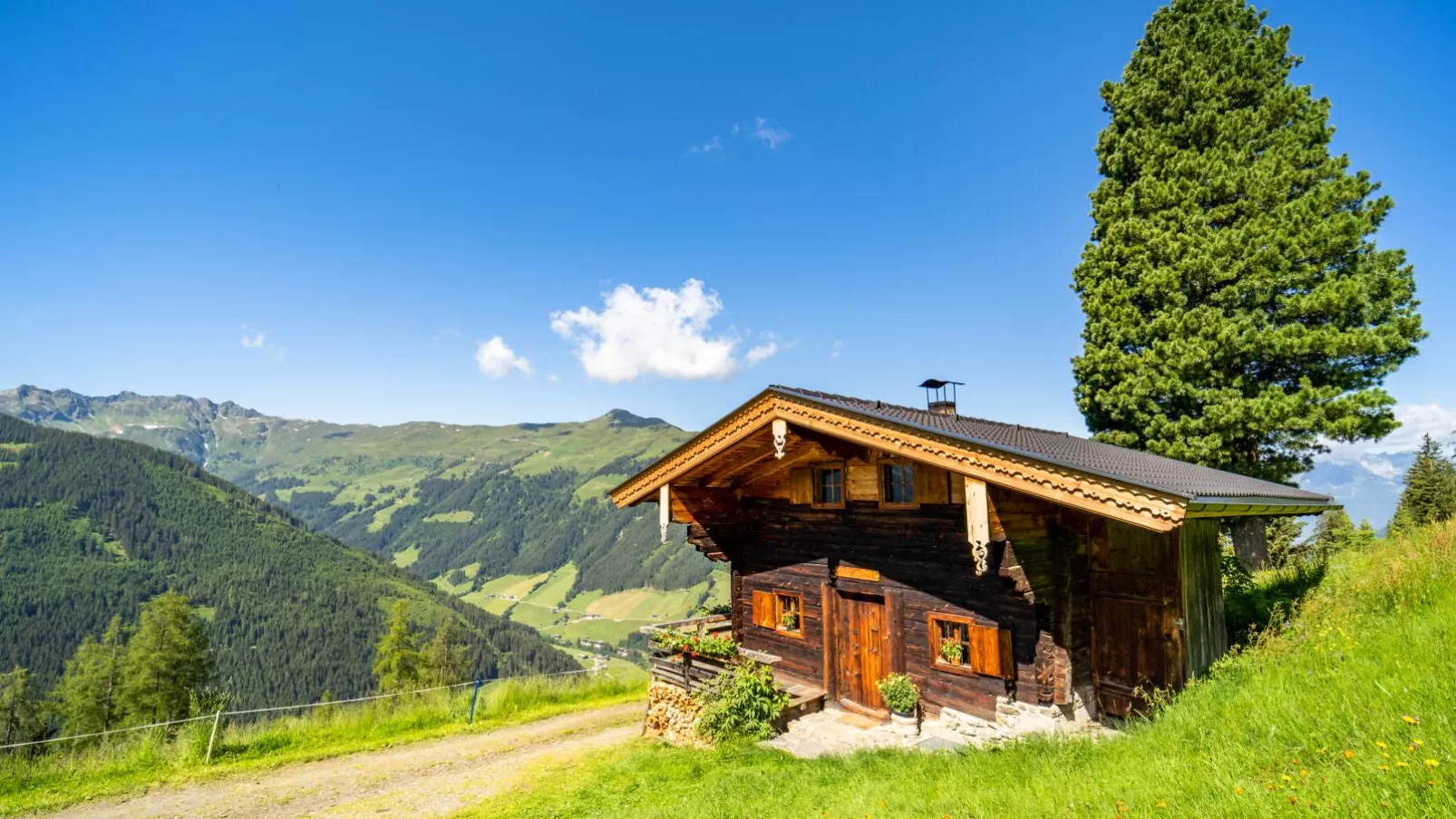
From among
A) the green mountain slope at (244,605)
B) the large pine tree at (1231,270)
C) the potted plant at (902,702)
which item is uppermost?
the large pine tree at (1231,270)

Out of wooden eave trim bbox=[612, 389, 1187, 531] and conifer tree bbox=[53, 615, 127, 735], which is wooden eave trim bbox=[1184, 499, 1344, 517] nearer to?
wooden eave trim bbox=[612, 389, 1187, 531]

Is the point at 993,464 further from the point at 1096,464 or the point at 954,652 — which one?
the point at 954,652

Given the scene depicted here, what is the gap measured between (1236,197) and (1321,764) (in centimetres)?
1829

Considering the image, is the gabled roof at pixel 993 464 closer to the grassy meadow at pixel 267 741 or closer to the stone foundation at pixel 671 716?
the stone foundation at pixel 671 716

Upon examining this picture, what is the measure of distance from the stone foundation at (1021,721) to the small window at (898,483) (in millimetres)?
3837

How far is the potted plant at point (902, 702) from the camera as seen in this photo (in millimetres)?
11930

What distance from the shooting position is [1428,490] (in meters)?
25.1

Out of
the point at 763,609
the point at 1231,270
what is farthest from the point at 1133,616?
the point at 1231,270

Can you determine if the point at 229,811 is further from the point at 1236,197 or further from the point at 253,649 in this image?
the point at 253,649

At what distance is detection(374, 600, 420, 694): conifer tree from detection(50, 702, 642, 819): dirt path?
34.7 m

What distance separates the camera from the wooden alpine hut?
989cm

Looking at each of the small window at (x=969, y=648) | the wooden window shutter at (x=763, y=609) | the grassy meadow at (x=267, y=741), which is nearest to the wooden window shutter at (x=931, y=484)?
the small window at (x=969, y=648)

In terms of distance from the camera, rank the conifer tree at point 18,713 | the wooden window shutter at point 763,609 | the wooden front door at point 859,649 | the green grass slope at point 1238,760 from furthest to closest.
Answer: the conifer tree at point 18,713 < the wooden window shutter at point 763,609 < the wooden front door at point 859,649 < the green grass slope at point 1238,760

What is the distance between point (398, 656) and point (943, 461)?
159ft
